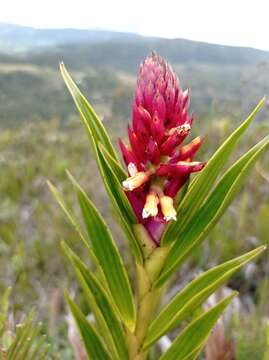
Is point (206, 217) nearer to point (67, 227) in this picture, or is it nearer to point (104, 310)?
point (104, 310)

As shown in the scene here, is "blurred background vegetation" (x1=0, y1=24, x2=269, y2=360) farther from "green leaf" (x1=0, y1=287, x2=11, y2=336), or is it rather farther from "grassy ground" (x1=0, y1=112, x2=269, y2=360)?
"green leaf" (x1=0, y1=287, x2=11, y2=336)

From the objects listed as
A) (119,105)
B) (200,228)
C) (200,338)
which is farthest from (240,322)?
(119,105)

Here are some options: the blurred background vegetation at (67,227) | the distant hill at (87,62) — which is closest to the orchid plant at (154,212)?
the blurred background vegetation at (67,227)

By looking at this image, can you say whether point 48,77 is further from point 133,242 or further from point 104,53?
point 133,242

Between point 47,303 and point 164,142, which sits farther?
point 47,303

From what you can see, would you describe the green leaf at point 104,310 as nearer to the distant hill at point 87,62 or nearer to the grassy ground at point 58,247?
the grassy ground at point 58,247

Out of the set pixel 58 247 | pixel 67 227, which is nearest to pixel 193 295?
pixel 58 247
